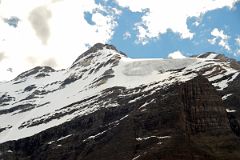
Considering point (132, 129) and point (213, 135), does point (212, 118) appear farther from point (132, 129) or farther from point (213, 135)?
point (132, 129)

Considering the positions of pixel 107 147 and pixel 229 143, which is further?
pixel 107 147

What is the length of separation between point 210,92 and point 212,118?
11.2 meters

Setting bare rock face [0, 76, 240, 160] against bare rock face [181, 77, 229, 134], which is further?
bare rock face [181, 77, 229, 134]

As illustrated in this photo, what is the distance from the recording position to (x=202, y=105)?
641ft

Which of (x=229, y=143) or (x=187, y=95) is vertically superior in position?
(x=187, y=95)

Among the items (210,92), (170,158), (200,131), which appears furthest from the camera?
(210,92)

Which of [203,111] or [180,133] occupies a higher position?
[203,111]

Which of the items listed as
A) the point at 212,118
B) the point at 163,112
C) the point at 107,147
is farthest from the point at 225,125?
the point at 107,147

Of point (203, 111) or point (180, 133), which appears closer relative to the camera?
point (180, 133)

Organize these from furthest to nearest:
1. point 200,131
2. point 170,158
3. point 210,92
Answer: point 210,92
point 200,131
point 170,158

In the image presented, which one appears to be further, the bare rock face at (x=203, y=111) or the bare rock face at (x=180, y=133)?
the bare rock face at (x=203, y=111)

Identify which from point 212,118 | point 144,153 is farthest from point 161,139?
point 212,118

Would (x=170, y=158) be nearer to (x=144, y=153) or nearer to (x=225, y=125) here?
(x=144, y=153)

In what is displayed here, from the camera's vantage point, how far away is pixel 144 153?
7072 inches
